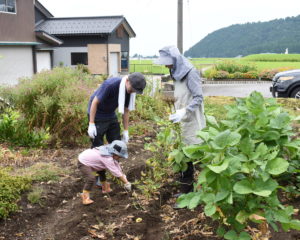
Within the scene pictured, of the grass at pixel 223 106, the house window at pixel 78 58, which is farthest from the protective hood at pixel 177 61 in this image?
the house window at pixel 78 58

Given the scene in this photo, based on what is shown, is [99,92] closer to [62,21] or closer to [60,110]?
[60,110]

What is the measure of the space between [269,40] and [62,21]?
86464 mm

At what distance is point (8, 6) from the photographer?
21.1 metres

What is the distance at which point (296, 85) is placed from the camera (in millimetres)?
13180

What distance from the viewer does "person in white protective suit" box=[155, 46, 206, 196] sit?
14.4ft

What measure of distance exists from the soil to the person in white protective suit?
54 centimetres

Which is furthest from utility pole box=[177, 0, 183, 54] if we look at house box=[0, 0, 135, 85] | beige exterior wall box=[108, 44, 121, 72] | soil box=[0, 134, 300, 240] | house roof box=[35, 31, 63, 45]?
beige exterior wall box=[108, 44, 121, 72]

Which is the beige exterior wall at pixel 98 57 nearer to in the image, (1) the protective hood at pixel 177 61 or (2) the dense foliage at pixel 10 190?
(2) the dense foliage at pixel 10 190

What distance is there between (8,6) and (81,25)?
9.62 meters

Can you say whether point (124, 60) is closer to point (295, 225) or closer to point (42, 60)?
point (42, 60)

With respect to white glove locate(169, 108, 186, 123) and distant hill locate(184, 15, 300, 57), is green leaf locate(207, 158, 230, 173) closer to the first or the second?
white glove locate(169, 108, 186, 123)

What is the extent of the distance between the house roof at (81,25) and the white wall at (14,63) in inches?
274

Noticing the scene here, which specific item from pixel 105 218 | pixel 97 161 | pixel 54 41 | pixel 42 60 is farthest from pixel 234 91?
pixel 105 218

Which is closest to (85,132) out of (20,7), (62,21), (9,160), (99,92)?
(9,160)
